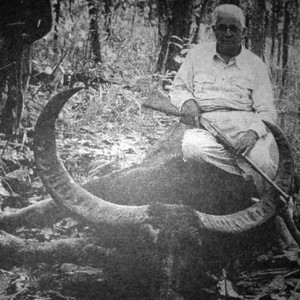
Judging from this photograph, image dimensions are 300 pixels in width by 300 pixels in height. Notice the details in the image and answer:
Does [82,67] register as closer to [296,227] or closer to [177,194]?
[177,194]

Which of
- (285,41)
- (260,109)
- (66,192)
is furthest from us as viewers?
(285,41)

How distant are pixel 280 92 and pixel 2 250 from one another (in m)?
1.41

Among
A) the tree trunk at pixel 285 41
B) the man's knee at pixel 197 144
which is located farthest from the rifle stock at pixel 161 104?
the tree trunk at pixel 285 41

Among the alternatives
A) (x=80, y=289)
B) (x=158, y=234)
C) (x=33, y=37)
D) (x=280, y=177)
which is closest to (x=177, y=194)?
(x=158, y=234)

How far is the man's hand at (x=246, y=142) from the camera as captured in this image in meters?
1.76

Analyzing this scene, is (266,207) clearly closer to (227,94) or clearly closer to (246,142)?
(246,142)

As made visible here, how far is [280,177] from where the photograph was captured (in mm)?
1691

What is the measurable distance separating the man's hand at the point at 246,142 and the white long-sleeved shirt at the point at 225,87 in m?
0.08

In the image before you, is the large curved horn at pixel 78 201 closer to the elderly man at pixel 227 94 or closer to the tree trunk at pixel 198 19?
the elderly man at pixel 227 94

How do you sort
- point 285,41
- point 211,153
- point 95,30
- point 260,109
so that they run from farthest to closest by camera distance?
point 285,41 < point 95,30 < point 260,109 < point 211,153

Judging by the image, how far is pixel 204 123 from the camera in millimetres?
1866

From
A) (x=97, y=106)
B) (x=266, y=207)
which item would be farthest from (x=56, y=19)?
(x=266, y=207)

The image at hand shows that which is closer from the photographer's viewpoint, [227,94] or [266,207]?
[266,207]

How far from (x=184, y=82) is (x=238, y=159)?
0.44 meters
